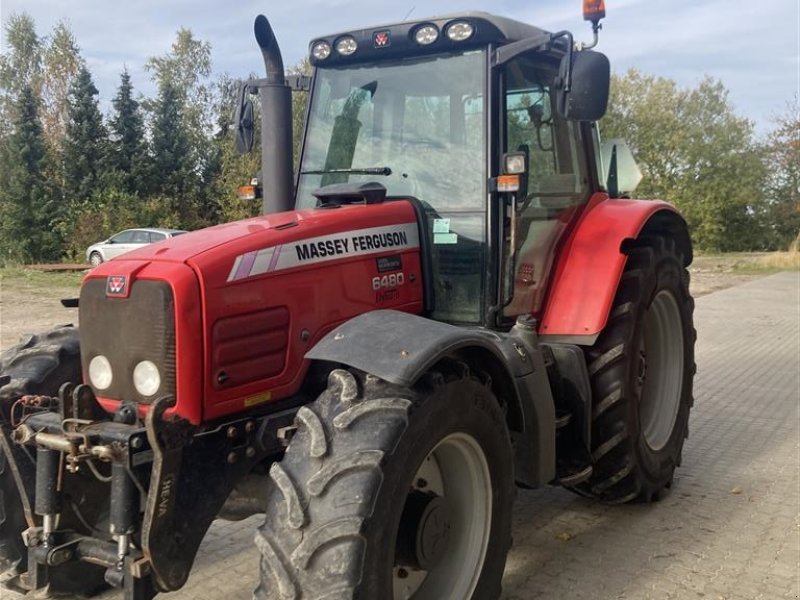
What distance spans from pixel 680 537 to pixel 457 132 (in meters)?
2.37

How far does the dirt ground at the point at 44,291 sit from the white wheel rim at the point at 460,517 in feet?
21.8

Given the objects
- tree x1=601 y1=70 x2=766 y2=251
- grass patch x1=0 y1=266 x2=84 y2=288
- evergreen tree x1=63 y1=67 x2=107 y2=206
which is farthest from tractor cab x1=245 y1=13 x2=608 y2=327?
tree x1=601 y1=70 x2=766 y2=251

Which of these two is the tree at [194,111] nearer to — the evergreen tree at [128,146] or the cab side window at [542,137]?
the evergreen tree at [128,146]

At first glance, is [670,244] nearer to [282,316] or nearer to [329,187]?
[329,187]

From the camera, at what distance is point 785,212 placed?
37.6 meters

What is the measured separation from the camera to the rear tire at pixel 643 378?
398cm

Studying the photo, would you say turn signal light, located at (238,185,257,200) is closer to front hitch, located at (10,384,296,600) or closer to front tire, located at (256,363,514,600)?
front hitch, located at (10,384,296,600)

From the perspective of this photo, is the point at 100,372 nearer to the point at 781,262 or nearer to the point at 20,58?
the point at 781,262

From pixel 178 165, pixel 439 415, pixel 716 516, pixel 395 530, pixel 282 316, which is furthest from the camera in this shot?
pixel 178 165

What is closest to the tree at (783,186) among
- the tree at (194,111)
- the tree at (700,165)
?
the tree at (700,165)

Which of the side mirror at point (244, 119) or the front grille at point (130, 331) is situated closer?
the front grille at point (130, 331)

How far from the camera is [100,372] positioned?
274 centimetres

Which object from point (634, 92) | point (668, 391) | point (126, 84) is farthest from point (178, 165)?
point (668, 391)

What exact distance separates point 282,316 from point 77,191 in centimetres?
3174
